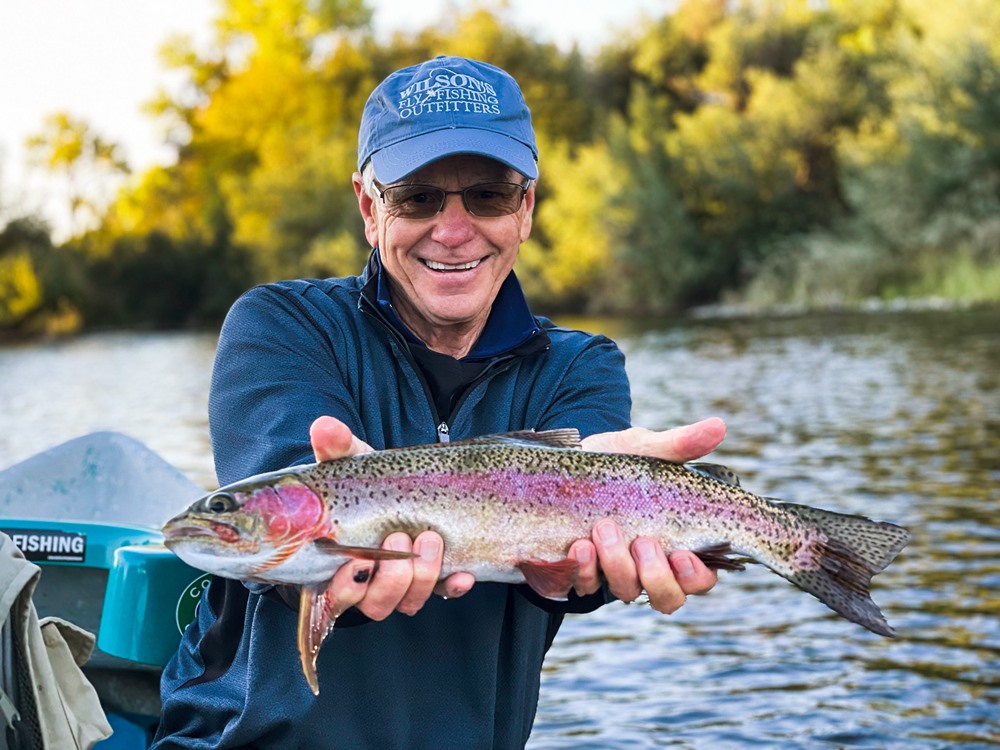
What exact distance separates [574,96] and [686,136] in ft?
37.9

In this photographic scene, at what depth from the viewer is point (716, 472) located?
310 cm

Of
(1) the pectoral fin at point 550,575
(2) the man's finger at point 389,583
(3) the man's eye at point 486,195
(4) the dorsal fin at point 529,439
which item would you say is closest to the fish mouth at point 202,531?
(2) the man's finger at point 389,583

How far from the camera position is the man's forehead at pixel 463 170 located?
3.29m

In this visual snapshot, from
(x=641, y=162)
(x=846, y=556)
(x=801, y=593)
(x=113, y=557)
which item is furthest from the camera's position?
(x=641, y=162)

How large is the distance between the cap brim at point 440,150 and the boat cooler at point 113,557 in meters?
1.30

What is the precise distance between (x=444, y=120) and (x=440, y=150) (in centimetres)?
9

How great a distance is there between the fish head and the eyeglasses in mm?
930

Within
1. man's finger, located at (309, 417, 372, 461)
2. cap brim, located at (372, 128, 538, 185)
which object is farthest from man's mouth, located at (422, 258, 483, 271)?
man's finger, located at (309, 417, 372, 461)

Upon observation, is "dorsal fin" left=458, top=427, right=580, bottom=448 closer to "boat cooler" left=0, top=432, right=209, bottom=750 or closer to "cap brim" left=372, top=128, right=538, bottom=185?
"cap brim" left=372, top=128, right=538, bottom=185

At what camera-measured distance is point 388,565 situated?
2.73 metres

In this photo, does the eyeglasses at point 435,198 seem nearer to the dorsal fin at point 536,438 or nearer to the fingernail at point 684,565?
the dorsal fin at point 536,438

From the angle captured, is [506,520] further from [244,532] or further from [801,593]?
[801,593]

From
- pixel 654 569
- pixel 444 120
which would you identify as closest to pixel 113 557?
pixel 444 120

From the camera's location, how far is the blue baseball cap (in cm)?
322
